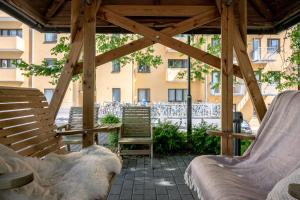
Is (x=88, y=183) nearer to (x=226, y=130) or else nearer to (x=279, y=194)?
(x=279, y=194)

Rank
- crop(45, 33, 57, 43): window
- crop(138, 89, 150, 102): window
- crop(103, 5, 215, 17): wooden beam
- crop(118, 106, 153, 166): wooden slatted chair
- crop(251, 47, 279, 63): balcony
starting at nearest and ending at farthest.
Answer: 1. crop(103, 5, 215, 17): wooden beam
2. crop(118, 106, 153, 166): wooden slatted chair
3. crop(251, 47, 279, 63): balcony
4. crop(45, 33, 57, 43): window
5. crop(138, 89, 150, 102): window

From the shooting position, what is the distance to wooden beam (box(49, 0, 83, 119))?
324cm

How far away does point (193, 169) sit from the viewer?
2740mm

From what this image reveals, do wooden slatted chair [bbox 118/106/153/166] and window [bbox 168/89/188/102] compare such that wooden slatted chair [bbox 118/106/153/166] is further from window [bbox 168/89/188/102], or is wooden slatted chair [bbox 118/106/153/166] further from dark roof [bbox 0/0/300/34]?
window [bbox 168/89/188/102]

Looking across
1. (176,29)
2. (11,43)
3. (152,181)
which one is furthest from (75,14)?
(11,43)

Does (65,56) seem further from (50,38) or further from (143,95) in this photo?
(143,95)

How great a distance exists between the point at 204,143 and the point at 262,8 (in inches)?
105

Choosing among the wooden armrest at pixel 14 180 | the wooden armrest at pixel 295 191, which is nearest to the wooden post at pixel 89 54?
the wooden armrest at pixel 14 180

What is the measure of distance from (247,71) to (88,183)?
6.85 ft

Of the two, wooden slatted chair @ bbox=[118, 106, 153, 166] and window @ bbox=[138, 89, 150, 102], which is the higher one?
window @ bbox=[138, 89, 150, 102]

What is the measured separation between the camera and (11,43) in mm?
14555

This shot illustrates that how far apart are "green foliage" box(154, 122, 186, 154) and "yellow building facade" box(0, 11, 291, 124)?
828 centimetres

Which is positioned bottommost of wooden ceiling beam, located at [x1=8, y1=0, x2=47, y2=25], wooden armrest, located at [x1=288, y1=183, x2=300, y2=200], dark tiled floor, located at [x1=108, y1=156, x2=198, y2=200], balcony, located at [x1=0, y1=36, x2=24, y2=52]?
dark tiled floor, located at [x1=108, y1=156, x2=198, y2=200]

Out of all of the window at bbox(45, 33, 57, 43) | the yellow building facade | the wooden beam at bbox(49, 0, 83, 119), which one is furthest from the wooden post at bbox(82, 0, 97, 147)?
the window at bbox(45, 33, 57, 43)
